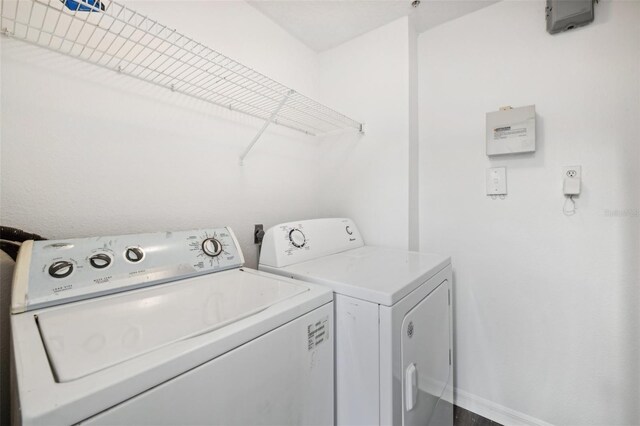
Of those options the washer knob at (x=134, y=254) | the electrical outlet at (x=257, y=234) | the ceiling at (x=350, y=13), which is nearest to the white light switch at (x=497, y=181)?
the ceiling at (x=350, y=13)

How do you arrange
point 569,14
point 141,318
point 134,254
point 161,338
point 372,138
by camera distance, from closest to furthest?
1. point 161,338
2. point 141,318
3. point 134,254
4. point 569,14
5. point 372,138

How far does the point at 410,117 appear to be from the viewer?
70.4 inches

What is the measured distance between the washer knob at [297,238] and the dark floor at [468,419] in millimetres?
1451

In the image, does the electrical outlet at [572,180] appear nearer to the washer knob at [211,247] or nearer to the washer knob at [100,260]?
the washer knob at [211,247]

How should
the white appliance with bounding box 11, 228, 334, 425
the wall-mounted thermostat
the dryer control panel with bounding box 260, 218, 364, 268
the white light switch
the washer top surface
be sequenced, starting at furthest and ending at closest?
the white light switch
the wall-mounted thermostat
the dryer control panel with bounding box 260, 218, 364, 268
the washer top surface
the white appliance with bounding box 11, 228, 334, 425

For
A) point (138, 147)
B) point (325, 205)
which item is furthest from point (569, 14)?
point (138, 147)

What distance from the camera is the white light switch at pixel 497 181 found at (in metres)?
1.60

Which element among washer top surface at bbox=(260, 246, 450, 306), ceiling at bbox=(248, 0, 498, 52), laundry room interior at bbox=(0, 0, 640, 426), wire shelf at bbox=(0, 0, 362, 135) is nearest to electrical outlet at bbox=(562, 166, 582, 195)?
laundry room interior at bbox=(0, 0, 640, 426)

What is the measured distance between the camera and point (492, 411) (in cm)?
166

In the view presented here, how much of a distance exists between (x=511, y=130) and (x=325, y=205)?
1.30 m

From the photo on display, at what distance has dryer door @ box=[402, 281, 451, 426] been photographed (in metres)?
0.98

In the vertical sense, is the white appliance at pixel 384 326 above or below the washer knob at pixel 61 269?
below

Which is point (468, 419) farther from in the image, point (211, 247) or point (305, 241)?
point (211, 247)

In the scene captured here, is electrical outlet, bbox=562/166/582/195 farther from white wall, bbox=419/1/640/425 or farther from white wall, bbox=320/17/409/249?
white wall, bbox=320/17/409/249
